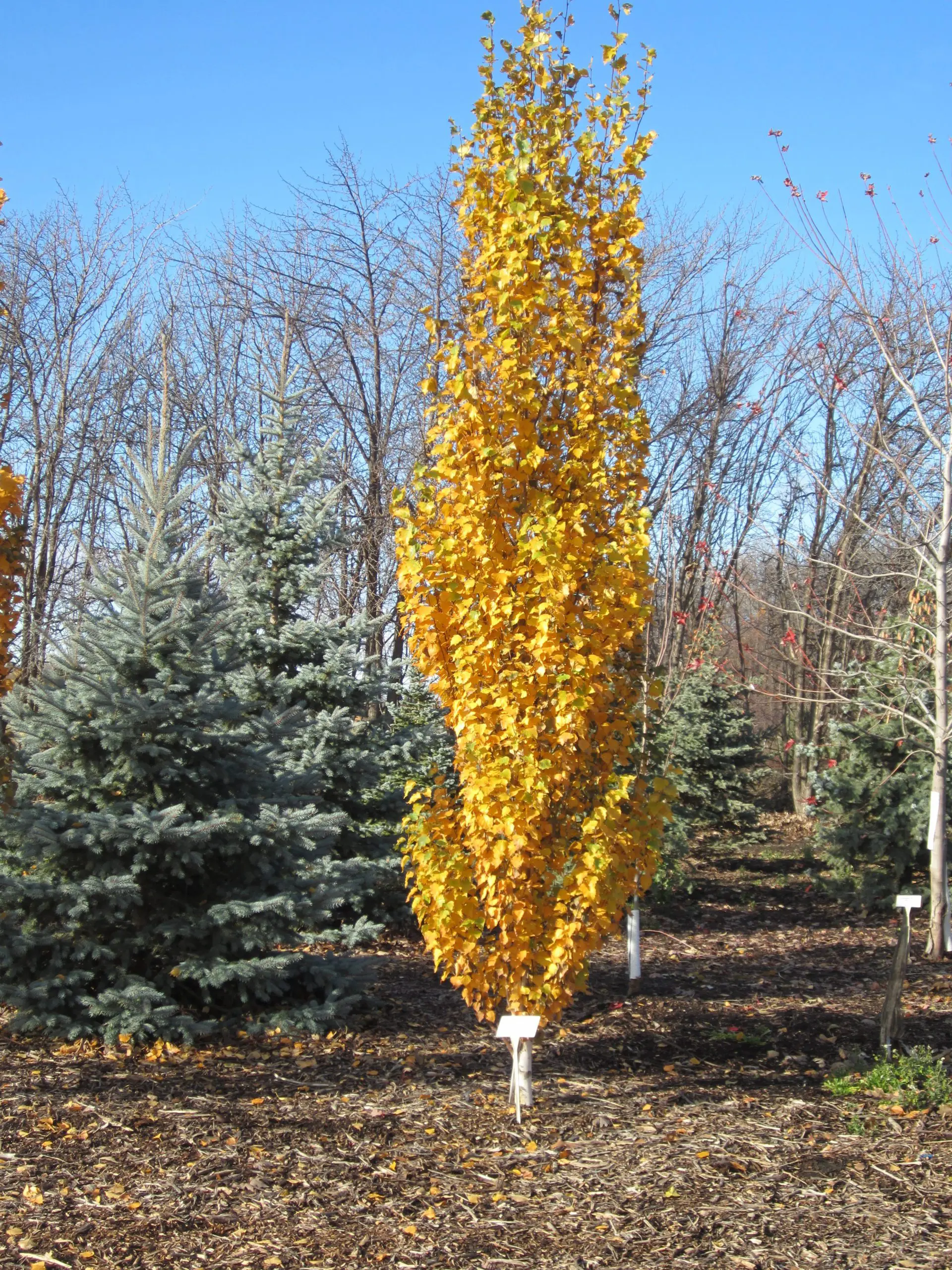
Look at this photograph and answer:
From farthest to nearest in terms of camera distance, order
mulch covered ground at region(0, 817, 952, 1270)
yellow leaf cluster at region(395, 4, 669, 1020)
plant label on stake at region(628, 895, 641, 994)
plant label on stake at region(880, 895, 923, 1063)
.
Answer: plant label on stake at region(628, 895, 641, 994)
plant label on stake at region(880, 895, 923, 1063)
yellow leaf cluster at region(395, 4, 669, 1020)
mulch covered ground at region(0, 817, 952, 1270)

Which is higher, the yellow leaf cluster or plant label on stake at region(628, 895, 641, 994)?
the yellow leaf cluster

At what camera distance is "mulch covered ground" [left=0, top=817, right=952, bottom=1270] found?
319 centimetres

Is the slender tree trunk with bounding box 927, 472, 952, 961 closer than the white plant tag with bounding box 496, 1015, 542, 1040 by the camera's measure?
No

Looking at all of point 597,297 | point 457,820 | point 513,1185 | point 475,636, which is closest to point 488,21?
point 597,297

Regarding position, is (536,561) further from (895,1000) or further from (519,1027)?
(895,1000)

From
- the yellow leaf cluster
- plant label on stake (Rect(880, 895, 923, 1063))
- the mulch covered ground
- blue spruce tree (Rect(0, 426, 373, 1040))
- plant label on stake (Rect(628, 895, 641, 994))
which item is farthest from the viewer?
plant label on stake (Rect(628, 895, 641, 994))

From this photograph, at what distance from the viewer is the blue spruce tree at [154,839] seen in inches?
198

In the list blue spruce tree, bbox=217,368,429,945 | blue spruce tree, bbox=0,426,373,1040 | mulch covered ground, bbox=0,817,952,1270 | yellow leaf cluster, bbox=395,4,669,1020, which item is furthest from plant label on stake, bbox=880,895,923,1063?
blue spruce tree, bbox=217,368,429,945

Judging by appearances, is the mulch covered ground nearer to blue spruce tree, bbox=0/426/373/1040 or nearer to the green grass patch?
the green grass patch

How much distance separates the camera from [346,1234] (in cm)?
324

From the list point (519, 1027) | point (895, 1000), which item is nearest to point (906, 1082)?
point (895, 1000)

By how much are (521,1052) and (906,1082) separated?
1727 millimetres

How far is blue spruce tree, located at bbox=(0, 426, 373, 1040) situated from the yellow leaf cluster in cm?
136

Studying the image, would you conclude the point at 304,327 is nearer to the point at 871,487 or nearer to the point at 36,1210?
the point at 871,487
